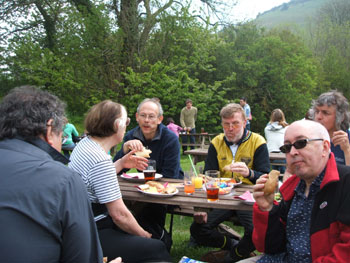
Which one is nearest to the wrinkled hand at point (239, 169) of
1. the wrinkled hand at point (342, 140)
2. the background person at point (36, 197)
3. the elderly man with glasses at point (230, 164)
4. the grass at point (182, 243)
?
the elderly man with glasses at point (230, 164)

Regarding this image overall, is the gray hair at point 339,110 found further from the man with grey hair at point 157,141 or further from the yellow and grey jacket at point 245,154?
the man with grey hair at point 157,141

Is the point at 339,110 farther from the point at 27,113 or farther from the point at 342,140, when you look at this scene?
the point at 27,113

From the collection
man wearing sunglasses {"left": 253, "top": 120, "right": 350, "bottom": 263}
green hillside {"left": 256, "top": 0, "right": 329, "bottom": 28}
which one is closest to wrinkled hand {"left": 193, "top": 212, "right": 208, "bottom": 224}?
man wearing sunglasses {"left": 253, "top": 120, "right": 350, "bottom": 263}

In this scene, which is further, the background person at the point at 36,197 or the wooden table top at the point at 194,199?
the wooden table top at the point at 194,199

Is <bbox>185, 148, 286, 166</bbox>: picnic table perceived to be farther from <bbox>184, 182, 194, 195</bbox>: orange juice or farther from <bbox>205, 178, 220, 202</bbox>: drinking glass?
<bbox>205, 178, 220, 202</bbox>: drinking glass

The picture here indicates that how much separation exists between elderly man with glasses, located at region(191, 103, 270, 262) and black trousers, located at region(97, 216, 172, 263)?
3.22 ft

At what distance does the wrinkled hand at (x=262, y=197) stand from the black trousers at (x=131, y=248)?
2.51ft

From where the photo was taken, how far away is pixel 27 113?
139 centimetres

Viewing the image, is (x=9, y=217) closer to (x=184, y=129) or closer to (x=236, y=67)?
(x=184, y=129)

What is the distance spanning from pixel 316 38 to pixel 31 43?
25.4 metres

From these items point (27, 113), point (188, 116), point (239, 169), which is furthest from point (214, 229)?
point (188, 116)

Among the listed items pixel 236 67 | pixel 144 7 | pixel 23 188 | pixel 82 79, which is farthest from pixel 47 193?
pixel 236 67

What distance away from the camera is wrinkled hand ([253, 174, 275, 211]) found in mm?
1953

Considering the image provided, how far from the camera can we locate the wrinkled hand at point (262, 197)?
1.95m
